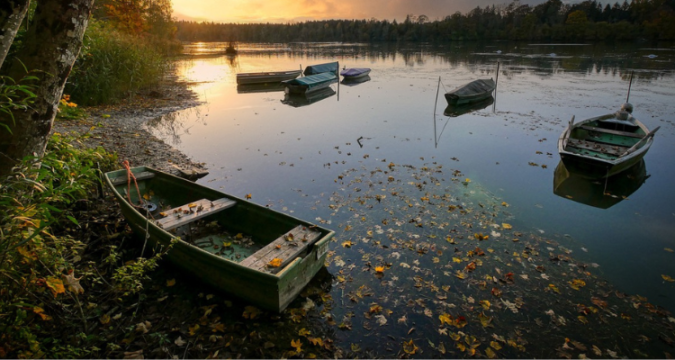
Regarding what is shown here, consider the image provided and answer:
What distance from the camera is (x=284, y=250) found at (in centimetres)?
517

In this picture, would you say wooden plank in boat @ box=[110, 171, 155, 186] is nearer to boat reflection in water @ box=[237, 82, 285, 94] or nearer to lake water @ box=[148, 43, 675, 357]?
lake water @ box=[148, 43, 675, 357]

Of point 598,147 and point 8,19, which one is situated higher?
point 8,19

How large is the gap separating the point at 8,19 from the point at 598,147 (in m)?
14.9

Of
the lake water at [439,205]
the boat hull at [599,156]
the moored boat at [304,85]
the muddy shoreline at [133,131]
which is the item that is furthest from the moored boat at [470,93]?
the muddy shoreline at [133,131]

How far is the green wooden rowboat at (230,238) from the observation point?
186 inches

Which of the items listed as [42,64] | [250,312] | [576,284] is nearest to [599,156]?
[576,284]

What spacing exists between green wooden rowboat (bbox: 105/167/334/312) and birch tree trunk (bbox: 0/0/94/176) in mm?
1921

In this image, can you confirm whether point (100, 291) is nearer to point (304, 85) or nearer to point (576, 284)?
point (576, 284)

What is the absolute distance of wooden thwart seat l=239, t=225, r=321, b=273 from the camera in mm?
4793

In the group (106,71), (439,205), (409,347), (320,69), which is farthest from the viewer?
(320,69)

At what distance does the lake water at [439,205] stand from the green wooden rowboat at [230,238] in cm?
101

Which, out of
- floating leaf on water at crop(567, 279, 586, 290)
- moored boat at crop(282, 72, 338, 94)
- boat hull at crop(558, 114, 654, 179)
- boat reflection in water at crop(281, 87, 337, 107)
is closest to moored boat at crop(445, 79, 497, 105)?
boat hull at crop(558, 114, 654, 179)

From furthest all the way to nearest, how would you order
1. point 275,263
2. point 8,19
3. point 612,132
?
point 612,132 < point 275,263 < point 8,19

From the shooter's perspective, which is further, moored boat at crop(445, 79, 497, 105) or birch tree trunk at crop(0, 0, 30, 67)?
moored boat at crop(445, 79, 497, 105)
